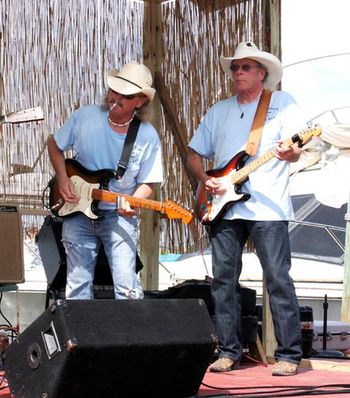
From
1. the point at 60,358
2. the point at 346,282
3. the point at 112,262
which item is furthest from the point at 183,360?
the point at 346,282

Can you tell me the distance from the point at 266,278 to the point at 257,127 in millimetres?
832

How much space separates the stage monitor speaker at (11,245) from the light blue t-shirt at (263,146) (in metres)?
1.40

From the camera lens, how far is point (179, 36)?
6.77 meters

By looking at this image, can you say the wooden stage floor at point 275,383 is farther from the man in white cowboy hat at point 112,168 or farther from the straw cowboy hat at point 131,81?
the straw cowboy hat at point 131,81

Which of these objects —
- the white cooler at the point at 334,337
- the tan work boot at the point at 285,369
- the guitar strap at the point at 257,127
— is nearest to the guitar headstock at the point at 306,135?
the guitar strap at the point at 257,127

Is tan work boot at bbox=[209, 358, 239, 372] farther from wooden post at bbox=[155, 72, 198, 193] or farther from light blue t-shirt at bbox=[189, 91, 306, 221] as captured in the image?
Result: wooden post at bbox=[155, 72, 198, 193]

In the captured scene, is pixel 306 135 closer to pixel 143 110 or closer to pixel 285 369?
pixel 143 110

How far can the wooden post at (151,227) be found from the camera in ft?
21.6

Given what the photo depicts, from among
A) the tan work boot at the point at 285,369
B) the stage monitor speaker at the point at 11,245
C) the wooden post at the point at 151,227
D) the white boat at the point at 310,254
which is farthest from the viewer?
the white boat at the point at 310,254

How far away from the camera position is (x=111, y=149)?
5.02 metres

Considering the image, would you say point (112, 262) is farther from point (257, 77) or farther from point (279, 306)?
point (257, 77)

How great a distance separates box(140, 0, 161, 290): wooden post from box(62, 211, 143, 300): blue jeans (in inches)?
63.8

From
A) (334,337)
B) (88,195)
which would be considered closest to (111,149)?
(88,195)

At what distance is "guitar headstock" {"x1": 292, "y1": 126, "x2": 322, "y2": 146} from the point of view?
4910 mm
